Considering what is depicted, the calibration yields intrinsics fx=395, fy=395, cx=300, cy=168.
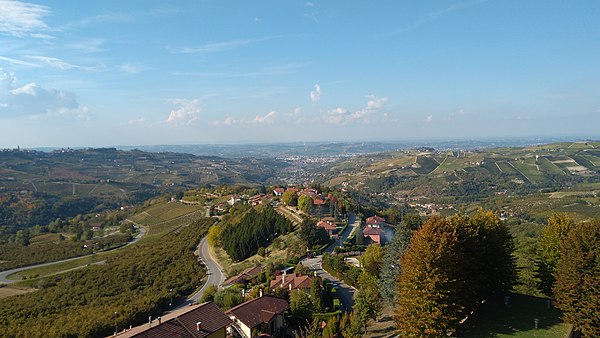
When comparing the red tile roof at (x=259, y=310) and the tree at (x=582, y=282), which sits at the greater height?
the tree at (x=582, y=282)

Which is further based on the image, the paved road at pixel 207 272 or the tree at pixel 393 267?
the paved road at pixel 207 272

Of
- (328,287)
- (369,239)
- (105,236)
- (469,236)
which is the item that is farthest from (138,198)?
(469,236)

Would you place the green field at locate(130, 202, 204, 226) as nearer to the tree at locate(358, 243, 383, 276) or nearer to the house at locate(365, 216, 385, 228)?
the house at locate(365, 216, 385, 228)

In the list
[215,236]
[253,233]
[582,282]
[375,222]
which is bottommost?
[215,236]

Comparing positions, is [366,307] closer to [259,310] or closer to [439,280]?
[439,280]

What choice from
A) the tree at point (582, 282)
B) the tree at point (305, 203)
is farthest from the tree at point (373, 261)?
the tree at point (305, 203)

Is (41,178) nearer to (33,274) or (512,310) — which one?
(33,274)

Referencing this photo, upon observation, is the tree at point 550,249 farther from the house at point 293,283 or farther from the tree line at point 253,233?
the tree line at point 253,233

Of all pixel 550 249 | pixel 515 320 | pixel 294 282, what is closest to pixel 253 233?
pixel 294 282
